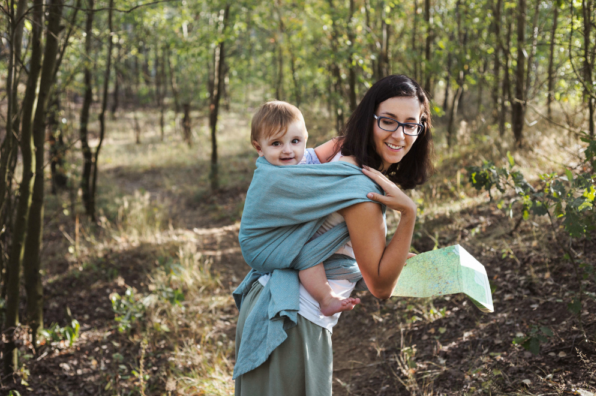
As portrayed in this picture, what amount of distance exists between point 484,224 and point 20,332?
431 centimetres

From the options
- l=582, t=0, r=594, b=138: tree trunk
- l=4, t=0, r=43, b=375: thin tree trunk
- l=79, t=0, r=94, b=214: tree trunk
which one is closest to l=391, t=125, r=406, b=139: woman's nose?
l=582, t=0, r=594, b=138: tree trunk

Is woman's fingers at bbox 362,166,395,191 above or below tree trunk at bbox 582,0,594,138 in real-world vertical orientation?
below

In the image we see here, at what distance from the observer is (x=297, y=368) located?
1601 mm

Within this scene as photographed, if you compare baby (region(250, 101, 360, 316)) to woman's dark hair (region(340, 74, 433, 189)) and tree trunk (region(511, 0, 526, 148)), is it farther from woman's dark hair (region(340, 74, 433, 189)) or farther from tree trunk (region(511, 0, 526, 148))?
tree trunk (region(511, 0, 526, 148))

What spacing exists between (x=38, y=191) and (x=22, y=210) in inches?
11.7

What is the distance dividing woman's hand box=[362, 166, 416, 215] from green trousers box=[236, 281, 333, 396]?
0.50 meters

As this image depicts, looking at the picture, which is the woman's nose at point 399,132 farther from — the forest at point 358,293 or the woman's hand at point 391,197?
the forest at point 358,293

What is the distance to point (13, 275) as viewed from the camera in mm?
3520

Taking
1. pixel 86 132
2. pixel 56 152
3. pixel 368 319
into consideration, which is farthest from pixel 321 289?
pixel 56 152

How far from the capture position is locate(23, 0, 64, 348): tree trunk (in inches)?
143

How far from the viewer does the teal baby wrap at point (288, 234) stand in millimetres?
1533

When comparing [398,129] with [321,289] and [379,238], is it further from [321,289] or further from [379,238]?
[321,289]

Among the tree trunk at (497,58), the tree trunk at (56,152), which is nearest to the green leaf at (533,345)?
the tree trunk at (497,58)

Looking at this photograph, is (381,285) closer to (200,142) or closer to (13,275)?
(13,275)
